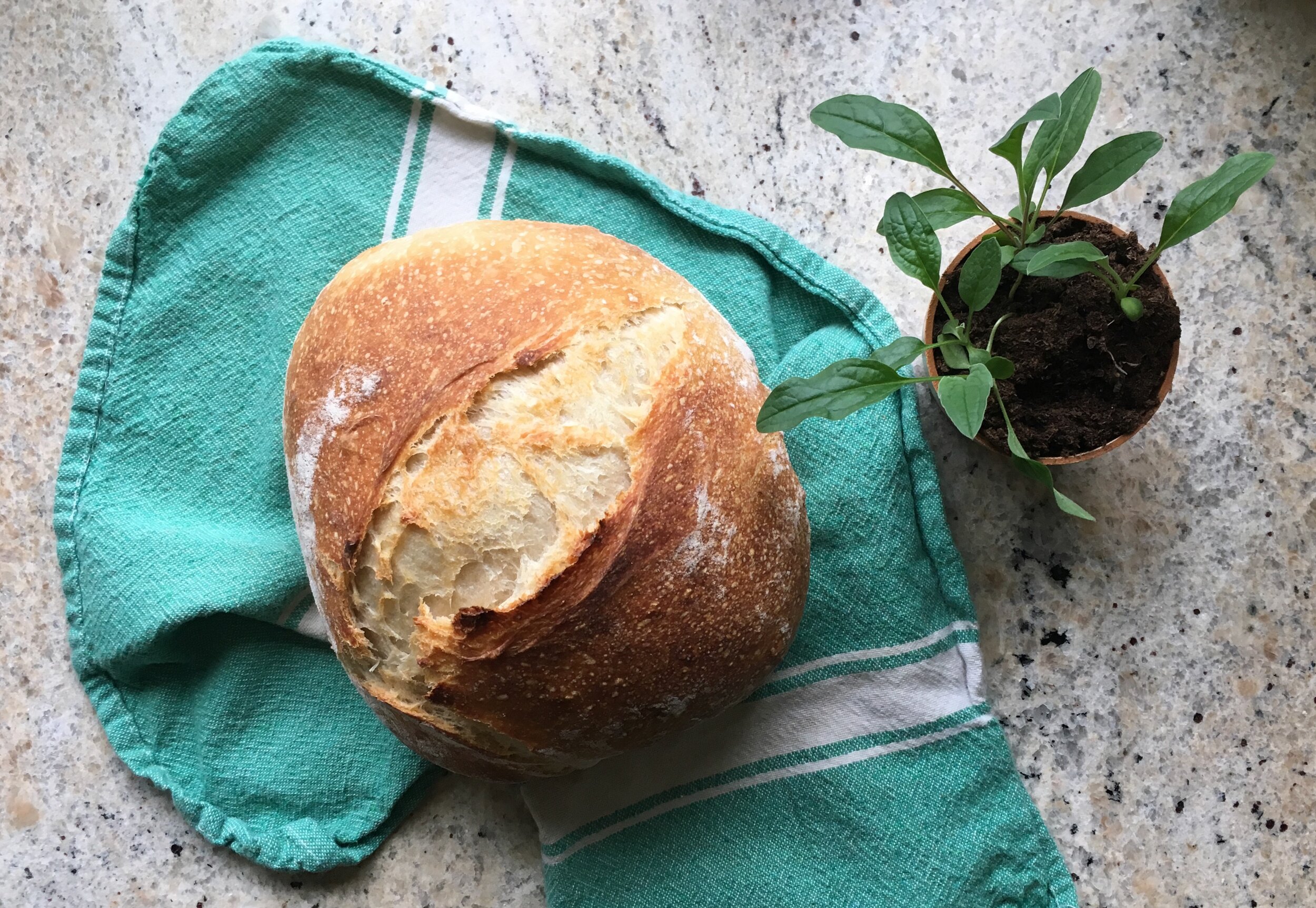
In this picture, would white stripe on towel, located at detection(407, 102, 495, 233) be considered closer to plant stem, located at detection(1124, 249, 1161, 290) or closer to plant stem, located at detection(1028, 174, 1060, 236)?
plant stem, located at detection(1028, 174, 1060, 236)

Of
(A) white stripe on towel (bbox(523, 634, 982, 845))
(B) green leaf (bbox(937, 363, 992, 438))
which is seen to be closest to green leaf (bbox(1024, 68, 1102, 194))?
(B) green leaf (bbox(937, 363, 992, 438))

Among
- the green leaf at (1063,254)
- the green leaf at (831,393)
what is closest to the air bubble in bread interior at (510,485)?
the green leaf at (831,393)

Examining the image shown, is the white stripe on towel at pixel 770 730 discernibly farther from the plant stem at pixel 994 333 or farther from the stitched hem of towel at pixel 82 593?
the plant stem at pixel 994 333

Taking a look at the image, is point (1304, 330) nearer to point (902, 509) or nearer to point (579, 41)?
point (902, 509)

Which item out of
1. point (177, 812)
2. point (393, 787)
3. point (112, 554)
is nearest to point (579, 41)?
point (112, 554)

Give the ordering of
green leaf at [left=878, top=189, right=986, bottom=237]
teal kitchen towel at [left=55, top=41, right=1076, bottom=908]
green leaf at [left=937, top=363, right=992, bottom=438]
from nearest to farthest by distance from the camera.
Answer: green leaf at [left=937, top=363, right=992, bottom=438] → green leaf at [left=878, top=189, right=986, bottom=237] → teal kitchen towel at [left=55, top=41, right=1076, bottom=908]

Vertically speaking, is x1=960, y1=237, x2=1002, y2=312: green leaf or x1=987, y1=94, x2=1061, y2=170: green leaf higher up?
x1=987, y1=94, x2=1061, y2=170: green leaf

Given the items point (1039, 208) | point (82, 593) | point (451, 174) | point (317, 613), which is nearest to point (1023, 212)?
point (1039, 208)
